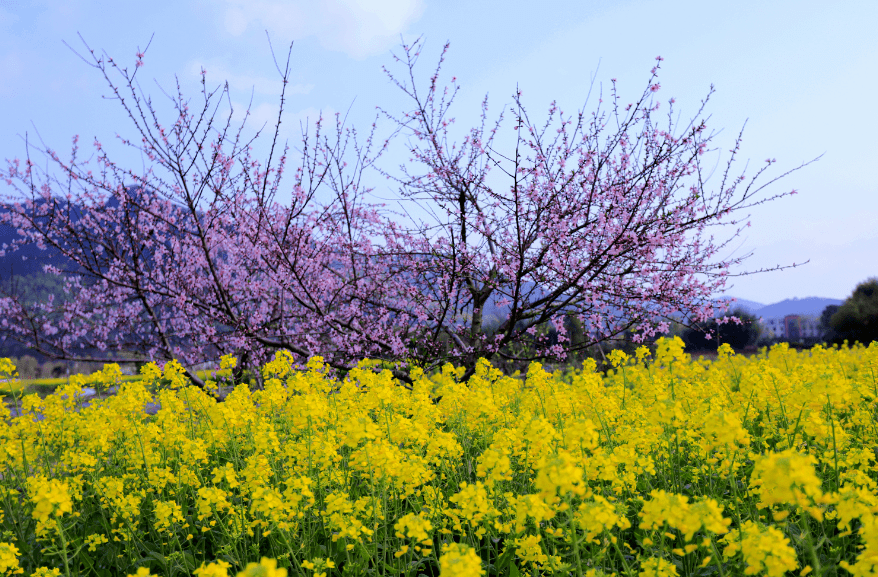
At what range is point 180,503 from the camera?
4.55 m

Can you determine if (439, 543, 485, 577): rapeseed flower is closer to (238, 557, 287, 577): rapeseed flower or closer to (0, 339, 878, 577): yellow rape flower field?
(0, 339, 878, 577): yellow rape flower field

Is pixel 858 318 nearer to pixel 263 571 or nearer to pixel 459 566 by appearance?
pixel 459 566

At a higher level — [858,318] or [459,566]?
[858,318]

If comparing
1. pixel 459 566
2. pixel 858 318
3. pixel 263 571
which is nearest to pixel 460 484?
pixel 459 566

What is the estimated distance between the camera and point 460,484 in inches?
169

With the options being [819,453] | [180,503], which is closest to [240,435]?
[180,503]

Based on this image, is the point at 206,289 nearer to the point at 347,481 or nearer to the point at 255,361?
the point at 255,361

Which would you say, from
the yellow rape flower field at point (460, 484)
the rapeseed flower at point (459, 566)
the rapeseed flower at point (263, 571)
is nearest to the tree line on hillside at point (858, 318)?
the yellow rape flower field at point (460, 484)

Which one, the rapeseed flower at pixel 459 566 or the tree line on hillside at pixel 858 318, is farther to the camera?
the tree line on hillside at pixel 858 318

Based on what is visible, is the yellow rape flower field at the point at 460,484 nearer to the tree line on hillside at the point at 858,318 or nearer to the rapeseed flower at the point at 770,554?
the rapeseed flower at the point at 770,554

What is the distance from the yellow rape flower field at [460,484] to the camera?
266 cm

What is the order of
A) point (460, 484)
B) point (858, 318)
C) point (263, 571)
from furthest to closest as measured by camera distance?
point (858, 318) → point (460, 484) → point (263, 571)

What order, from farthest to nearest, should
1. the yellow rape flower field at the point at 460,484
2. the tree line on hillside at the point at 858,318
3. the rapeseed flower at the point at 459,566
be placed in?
the tree line on hillside at the point at 858,318 < the yellow rape flower field at the point at 460,484 < the rapeseed flower at the point at 459,566

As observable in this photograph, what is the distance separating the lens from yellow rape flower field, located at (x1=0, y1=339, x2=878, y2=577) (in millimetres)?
2656
